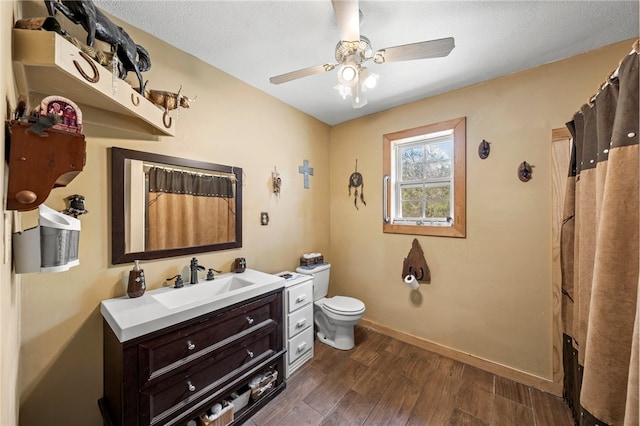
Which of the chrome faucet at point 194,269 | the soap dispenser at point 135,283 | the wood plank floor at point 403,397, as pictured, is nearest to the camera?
the soap dispenser at point 135,283

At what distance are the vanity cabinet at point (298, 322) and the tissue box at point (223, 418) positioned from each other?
0.51m

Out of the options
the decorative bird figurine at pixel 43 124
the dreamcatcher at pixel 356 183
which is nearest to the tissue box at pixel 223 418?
the decorative bird figurine at pixel 43 124

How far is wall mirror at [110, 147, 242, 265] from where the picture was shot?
1412 mm

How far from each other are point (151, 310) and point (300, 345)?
49.9 inches

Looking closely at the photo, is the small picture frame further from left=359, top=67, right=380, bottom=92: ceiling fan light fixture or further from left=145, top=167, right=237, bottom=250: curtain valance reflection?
left=359, top=67, right=380, bottom=92: ceiling fan light fixture

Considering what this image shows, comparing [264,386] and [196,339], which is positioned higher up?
[196,339]

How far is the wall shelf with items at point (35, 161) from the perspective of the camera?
0.72m

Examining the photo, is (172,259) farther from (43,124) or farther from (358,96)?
(358,96)

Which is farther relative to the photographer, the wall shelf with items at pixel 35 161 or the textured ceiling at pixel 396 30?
the textured ceiling at pixel 396 30

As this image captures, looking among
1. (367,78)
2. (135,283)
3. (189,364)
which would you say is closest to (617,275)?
(367,78)

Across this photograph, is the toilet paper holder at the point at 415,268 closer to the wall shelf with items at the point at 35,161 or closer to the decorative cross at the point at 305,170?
the decorative cross at the point at 305,170

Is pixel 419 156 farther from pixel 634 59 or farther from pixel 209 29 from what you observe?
pixel 209 29

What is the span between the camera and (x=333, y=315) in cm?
224

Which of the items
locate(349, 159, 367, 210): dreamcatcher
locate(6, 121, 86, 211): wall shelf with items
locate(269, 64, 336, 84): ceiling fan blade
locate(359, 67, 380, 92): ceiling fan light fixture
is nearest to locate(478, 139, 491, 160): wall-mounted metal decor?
locate(349, 159, 367, 210): dreamcatcher
